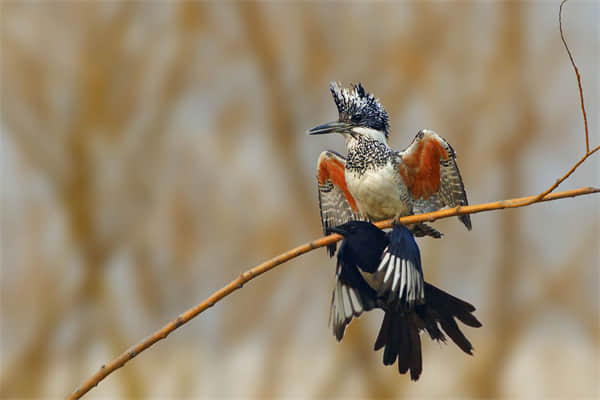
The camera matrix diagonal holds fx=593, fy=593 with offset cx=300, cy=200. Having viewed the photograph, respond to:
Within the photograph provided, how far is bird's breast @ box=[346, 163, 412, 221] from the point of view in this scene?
1.06 meters

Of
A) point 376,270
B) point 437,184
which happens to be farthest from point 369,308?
point 437,184

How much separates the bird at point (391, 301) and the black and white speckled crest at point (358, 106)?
0.97ft

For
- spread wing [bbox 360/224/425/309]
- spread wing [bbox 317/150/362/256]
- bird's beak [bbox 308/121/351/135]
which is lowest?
spread wing [bbox 360/224/425/309]

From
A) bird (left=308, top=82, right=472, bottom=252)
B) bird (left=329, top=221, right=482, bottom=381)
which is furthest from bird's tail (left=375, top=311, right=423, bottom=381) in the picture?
bird (left=308, top=82, right=472, bottom=252)

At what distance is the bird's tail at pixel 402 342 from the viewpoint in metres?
0.81

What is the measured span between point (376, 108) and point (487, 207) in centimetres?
41

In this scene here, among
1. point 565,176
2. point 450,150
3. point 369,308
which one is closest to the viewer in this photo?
point 565,176

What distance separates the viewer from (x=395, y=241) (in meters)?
0.81

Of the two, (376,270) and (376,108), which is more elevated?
(376,108)

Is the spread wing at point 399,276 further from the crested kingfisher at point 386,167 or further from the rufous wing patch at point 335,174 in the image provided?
the rufous wing patch at point 335,174

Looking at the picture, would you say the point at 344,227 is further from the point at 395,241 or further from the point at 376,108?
the point at 376,108

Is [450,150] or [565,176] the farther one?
[450,150]

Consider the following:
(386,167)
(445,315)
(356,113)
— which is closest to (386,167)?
(386,167)

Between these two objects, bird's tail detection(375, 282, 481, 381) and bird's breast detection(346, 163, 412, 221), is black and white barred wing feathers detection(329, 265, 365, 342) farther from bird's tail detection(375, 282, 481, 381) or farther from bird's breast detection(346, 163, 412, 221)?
bird's breast detection(346, 163, 412, 221)
